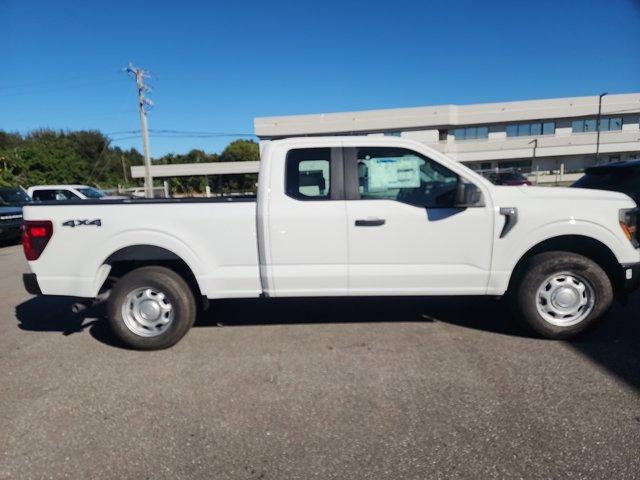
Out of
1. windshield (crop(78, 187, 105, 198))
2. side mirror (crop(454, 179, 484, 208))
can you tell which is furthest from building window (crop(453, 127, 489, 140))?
side mirror (crop(454, 179, 484, 208))

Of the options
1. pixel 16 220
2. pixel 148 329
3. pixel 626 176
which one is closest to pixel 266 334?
pixel 148 329

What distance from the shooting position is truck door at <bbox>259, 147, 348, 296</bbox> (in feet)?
13.1

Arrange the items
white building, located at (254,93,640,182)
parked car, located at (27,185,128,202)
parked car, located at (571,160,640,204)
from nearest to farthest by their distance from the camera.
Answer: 1. parked car, located at (571,160,640,204)
2. parked car, located at (27,185,128,202)
3. white building, located at (254,93,640,182)

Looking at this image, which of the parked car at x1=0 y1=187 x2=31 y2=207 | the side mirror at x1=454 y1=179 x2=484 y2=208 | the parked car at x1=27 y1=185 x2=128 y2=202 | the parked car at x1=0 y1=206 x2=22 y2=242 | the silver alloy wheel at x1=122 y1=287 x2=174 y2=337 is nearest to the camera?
the side mirror at x1=454 y1=179 x2=484 y2=208

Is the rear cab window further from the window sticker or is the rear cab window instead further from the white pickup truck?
the window sticker

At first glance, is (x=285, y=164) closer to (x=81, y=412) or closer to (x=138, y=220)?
(x=138, y=220)

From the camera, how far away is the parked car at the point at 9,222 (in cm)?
1270

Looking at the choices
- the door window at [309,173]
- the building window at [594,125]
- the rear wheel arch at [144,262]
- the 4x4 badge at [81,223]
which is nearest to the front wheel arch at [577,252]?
the door window at [309,173]

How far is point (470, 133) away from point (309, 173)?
52944mm

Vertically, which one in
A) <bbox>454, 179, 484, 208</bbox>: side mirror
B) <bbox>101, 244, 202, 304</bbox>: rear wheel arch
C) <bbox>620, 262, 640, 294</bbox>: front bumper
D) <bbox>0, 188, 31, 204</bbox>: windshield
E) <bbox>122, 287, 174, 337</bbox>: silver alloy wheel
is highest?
<bbox>0, 188, 31, 204</bbox>: windshield

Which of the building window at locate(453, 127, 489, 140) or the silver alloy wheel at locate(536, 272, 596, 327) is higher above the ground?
the building window at locate(453, 127, 489, 140)

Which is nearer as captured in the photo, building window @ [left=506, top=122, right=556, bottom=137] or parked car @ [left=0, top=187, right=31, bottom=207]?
parked car @ [left=0, top=187, right=31, bottom=207]

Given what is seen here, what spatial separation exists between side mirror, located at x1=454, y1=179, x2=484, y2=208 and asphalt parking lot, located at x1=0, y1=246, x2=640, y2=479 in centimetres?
136

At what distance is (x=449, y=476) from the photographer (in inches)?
94.2
